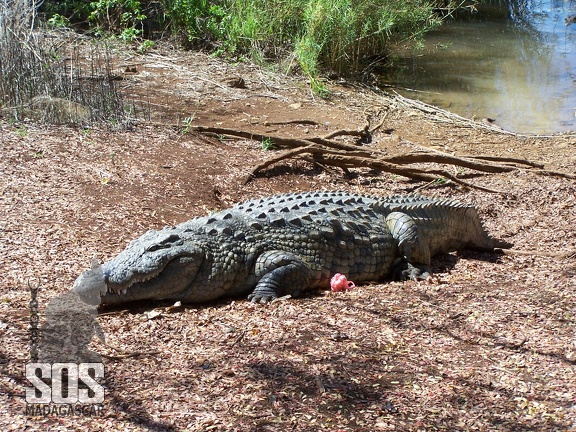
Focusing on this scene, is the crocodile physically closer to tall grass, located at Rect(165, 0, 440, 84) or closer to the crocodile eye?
the crocodile eye

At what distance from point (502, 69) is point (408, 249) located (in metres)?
9.93

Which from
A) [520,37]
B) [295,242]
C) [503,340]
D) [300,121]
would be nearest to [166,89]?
[300,121]

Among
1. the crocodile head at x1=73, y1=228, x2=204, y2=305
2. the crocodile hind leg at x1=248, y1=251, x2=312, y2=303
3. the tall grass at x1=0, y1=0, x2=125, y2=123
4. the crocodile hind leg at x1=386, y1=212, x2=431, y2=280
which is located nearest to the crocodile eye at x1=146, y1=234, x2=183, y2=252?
the crocodile head at x1=73, y1=228, x2=204, y2=305

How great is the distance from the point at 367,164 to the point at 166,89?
13.9ft

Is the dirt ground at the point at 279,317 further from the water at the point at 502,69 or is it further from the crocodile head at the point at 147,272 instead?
the water at the point at 502,69

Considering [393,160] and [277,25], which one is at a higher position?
[277,25]

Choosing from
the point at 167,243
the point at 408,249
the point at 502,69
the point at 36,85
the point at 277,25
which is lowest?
the point at 408,249

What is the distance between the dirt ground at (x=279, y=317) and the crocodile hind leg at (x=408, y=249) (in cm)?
24

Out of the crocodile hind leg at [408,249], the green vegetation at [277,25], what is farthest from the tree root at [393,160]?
the green vegetation at [277,25]

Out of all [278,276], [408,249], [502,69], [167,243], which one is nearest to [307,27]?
[502,69]

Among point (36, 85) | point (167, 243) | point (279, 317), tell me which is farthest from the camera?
point (36, 85)

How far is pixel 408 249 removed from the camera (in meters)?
5.92

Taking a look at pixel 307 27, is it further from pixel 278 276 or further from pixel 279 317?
pixel 279 317

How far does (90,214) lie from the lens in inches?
239
